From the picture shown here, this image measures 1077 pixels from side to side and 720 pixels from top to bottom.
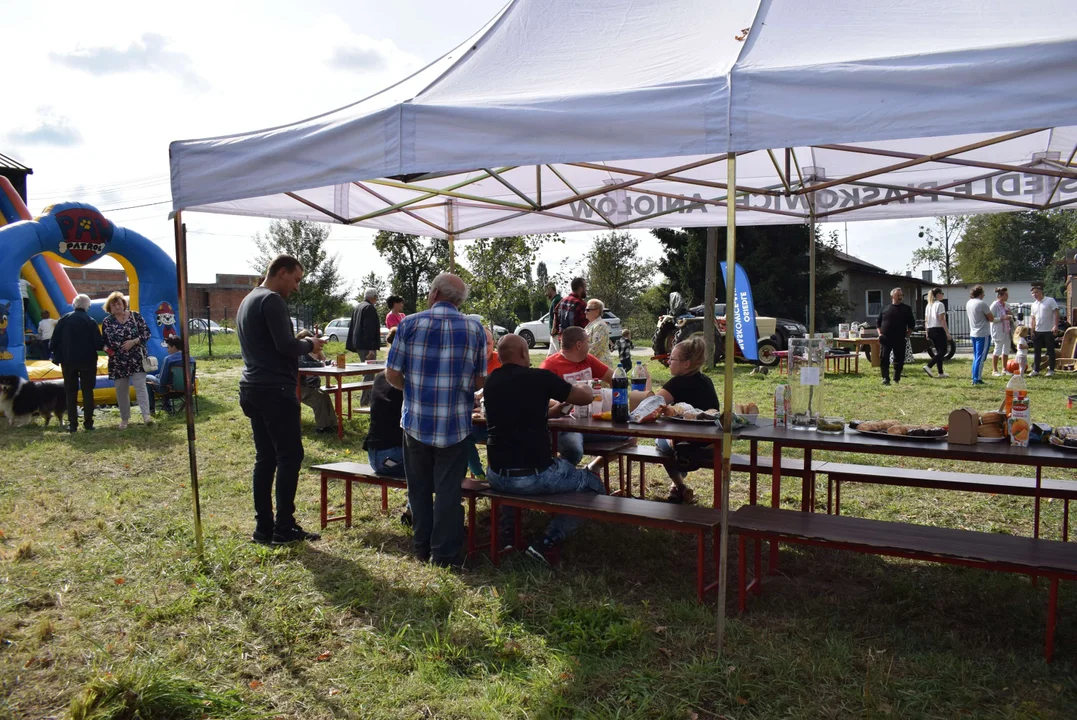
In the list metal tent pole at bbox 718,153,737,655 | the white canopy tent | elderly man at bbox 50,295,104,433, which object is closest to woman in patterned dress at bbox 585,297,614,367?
the white canopy tent

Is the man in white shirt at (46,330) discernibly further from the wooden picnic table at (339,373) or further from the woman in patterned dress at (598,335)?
the woman in patterned dress at (598,335)

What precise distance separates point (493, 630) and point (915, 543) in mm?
1871

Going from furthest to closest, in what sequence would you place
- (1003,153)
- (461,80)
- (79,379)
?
(79,379) < (1003,153) < (461,80)

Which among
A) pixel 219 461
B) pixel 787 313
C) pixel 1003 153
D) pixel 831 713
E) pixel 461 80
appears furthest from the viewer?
pixel 787 313

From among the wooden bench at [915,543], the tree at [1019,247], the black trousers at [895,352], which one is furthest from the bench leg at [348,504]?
the tree at [1019,247]

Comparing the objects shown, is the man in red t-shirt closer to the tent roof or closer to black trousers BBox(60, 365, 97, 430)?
the tent roof

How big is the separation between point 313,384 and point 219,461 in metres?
1.75

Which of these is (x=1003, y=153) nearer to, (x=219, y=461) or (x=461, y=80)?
(x=461, y=80)

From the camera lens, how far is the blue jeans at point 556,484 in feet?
14.5

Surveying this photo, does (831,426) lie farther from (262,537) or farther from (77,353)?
(77,353)

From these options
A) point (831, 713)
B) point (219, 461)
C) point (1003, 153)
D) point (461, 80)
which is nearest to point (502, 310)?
point (219, 461)

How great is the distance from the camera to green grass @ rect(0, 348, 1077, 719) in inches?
118

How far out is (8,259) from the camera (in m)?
12.2

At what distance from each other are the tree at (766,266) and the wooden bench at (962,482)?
1995cm
